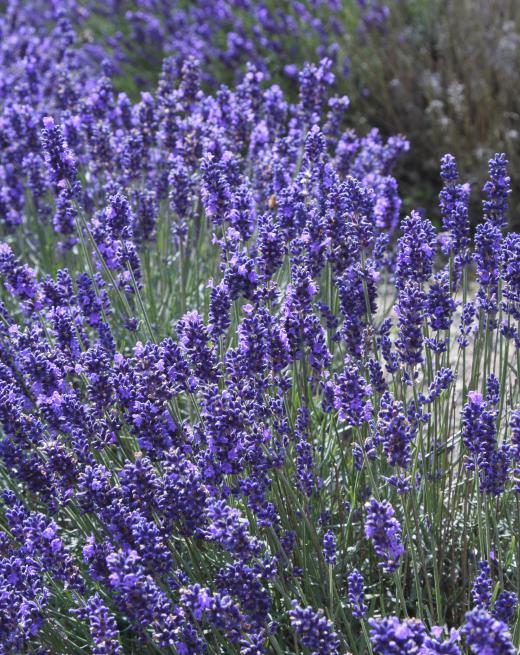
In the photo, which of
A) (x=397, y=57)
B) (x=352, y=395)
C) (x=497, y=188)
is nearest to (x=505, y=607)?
(x=352, y=395)

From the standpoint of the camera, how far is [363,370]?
127 inches

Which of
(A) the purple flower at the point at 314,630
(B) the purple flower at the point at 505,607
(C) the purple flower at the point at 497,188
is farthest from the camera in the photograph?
(C) the purple flower at the point at 497,188

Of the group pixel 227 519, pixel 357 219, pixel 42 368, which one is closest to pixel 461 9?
pixel 357 219

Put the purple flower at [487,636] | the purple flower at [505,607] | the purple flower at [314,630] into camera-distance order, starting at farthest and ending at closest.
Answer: the purple flower at [505,607], the purple flower at [314,630], the purple flower at [487,636]

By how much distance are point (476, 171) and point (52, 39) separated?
3691mm

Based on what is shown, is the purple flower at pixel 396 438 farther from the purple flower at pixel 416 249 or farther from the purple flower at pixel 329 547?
the purple flower at pixel 416 249

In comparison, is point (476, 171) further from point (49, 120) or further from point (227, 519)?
point (227, 519)

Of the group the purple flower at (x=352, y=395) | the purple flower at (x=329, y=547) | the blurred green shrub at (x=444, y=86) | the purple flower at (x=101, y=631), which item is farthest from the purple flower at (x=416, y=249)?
the blurred green shrub at (x=444, y=86)

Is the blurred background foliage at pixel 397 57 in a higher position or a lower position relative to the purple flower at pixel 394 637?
higher

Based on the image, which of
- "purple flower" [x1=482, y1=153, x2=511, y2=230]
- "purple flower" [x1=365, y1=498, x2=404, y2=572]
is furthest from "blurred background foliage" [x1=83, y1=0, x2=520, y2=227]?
"purple flower" [x1=365, y1=498, x2=404, y2=572]

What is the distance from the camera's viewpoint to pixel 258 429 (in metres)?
2.46

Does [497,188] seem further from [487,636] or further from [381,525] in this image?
[487,636]

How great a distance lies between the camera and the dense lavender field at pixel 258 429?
88.9 inches

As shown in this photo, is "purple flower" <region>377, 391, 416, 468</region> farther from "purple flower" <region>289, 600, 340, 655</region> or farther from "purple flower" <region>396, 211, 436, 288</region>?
"purple flower" <region>396, 211, 436, 288</region>
